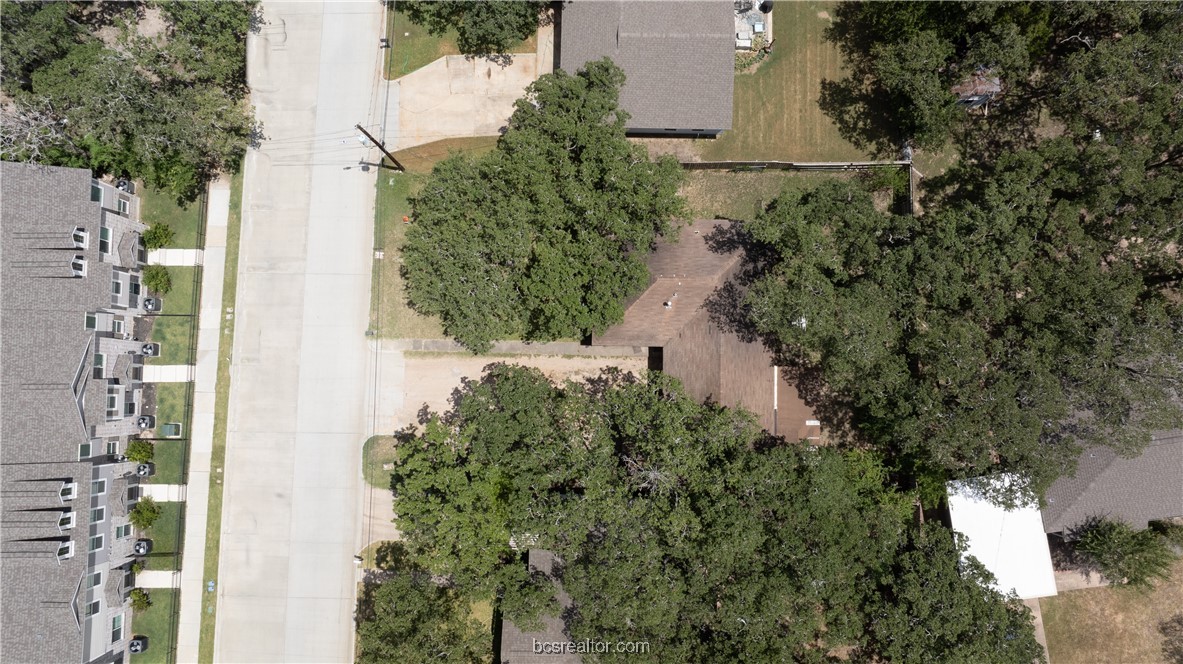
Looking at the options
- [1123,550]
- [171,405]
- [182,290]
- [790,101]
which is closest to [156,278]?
[182,290]

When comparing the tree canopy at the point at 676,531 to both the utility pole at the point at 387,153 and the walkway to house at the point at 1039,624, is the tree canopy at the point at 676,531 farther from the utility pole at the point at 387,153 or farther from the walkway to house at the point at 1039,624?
the utility pole at the point at 387,153

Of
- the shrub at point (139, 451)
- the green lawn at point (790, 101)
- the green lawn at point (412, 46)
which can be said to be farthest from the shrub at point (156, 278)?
the green lawn at point (790, 101)

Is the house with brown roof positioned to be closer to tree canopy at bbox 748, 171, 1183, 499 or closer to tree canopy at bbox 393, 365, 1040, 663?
tree canopy at bbox 393, 365, 1040, 663

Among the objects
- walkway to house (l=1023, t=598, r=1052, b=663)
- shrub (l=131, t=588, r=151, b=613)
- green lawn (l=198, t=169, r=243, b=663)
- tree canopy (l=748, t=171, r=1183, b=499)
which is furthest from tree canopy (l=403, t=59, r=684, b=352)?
walkway to house (l=1023, t=598, r=1052, b=663)

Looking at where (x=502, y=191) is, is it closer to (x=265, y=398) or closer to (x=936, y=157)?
(x=265, y=398)

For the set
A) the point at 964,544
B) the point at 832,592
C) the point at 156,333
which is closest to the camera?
the point at 832,592

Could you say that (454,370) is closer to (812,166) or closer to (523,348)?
(523,348)

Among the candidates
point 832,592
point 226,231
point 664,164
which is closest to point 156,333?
point 226,231
